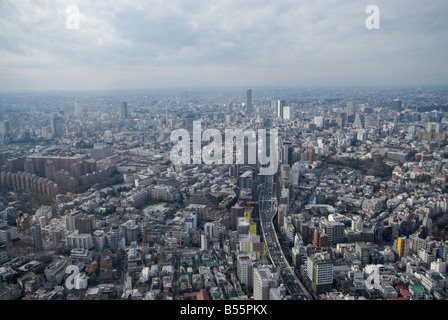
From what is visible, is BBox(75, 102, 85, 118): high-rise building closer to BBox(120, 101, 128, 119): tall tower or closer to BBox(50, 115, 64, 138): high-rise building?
BBox(50, 115, 64, 138): high-rise building

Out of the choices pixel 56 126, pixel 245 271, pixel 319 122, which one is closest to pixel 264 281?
pixel 245 271

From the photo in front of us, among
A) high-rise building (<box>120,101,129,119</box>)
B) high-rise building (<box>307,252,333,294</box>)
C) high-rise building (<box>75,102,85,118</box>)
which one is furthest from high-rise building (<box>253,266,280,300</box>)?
high-rise building (<box>120,101,129,119</box>)

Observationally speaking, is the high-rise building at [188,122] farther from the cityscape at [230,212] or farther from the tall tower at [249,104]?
the tall tower at [249,104]

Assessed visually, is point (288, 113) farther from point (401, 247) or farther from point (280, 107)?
point (401, 247)

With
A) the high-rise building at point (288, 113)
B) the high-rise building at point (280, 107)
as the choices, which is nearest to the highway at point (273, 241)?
the high-rise building at point (280, 107)
